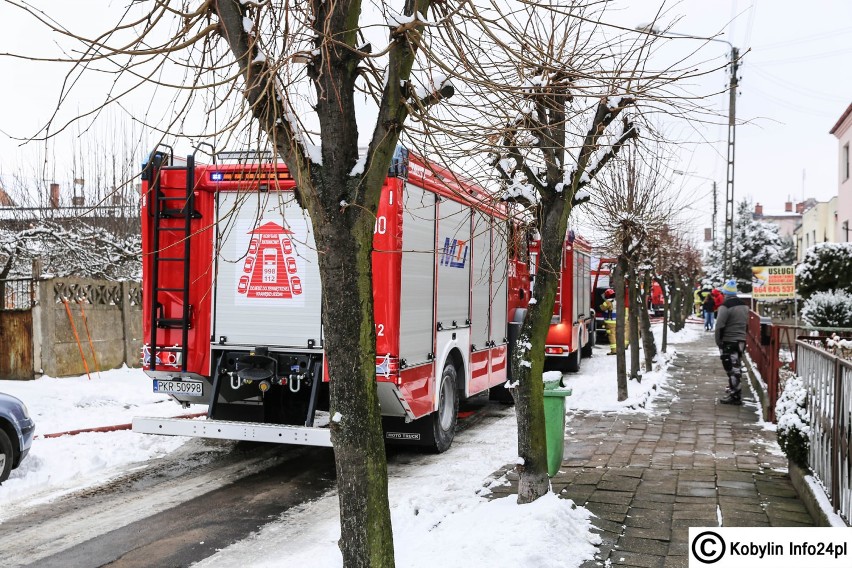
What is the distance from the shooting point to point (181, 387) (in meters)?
8.47

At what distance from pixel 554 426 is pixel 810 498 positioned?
85.0 inches

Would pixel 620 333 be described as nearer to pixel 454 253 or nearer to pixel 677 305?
pixel 454 253

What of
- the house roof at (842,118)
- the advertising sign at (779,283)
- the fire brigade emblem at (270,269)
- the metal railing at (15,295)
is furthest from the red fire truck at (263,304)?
the house roof at (842,118)

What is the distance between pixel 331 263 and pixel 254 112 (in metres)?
0.83

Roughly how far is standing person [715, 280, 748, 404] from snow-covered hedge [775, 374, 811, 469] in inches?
221

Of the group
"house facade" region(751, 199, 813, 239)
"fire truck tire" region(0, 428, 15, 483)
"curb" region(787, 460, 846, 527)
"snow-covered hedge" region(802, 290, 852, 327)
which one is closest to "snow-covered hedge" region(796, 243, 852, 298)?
"snow-covered hedge" region(802, 290, 852, 327)

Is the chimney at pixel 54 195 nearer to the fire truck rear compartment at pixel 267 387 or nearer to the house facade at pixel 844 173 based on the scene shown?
the fire truck rear compartment at pixel 267 387

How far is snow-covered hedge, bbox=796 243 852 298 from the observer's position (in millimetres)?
20000

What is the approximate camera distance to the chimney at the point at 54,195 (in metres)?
18.5

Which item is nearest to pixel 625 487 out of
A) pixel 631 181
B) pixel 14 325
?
pixel 631 181

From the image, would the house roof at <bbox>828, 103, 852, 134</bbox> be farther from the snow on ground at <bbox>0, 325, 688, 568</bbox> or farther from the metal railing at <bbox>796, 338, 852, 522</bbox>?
the metal railing at <bbox>796, 338, 852, 522</bbox>

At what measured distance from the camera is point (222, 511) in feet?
22.5

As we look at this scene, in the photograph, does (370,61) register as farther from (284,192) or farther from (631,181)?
(631,181)

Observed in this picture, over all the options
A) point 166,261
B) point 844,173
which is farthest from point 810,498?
point 844,173
